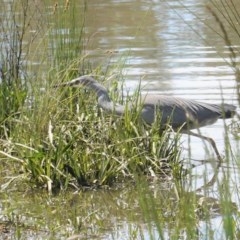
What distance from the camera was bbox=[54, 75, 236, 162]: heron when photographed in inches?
286

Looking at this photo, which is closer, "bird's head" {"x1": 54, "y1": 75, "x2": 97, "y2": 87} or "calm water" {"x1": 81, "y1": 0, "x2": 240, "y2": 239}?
"bird's head" {"x1": 54, "y1": 75, "x2": 97, "y2": 87}

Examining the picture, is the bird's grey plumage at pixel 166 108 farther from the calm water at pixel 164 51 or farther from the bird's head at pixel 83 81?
the calm water at pixel 164 51

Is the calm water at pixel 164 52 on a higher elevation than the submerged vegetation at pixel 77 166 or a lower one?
lower

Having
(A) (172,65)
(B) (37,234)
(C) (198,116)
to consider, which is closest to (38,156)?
(B) (37,234)

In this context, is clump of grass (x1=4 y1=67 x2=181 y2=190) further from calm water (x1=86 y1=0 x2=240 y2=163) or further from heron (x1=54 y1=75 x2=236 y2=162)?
calm water (x1=86 y1=0 x2=240 y2=163)

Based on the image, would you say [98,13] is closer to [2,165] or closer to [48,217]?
[2,165]

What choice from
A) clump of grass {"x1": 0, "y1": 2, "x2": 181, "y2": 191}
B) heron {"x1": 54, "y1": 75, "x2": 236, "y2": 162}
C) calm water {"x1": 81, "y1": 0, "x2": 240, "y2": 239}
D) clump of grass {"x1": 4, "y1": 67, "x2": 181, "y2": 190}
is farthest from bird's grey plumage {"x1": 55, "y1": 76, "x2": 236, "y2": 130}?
clump of grass {"x1": 4, "y1": 67, "x2": 181, "y2": 190}

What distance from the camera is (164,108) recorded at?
301 inches

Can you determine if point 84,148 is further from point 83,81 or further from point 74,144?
point 83,81

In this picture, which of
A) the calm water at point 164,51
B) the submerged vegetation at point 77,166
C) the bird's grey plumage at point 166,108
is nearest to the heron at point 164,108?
the bird's grey plumage at point 166,108

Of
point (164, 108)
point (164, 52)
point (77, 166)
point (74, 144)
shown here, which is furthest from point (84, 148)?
point (164, 52)

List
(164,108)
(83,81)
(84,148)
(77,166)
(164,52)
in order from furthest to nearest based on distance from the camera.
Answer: (164,52), (164,108), (83,81), (84,148), (77,166)

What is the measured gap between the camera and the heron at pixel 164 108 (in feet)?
23.8

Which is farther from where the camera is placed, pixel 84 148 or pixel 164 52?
pixel 164 52
